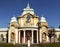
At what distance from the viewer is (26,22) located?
82.9m

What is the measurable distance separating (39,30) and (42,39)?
11.3ft

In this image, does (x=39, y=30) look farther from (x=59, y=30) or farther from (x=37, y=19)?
(x=59, y=30)

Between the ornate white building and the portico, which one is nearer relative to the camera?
the ornate white building

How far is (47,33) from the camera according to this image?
3184 inches

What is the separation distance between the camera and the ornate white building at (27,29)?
80500mm

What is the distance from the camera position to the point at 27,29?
3194 inches

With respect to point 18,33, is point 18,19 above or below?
above

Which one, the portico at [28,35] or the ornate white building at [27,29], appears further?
the portico at [28,35]

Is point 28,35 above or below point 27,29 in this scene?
below

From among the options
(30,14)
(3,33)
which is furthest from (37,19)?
(3,33)

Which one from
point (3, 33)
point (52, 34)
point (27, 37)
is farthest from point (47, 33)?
point (3, 33)

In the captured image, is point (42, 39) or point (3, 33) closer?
point (42, 39)

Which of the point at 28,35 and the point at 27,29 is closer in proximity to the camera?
the point at 27,29

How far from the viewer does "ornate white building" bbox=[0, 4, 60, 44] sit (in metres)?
80.5
